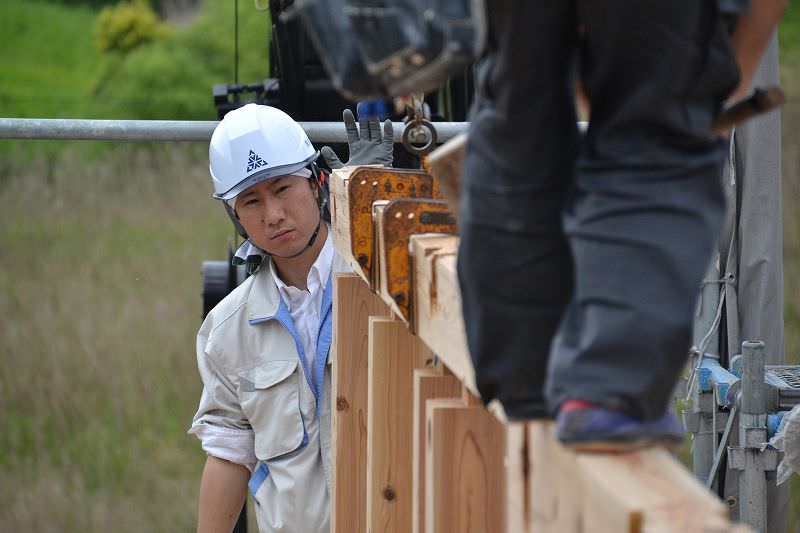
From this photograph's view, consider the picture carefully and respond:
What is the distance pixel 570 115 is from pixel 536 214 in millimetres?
121

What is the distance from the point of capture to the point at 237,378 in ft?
10.9

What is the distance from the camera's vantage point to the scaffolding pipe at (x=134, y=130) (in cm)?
401

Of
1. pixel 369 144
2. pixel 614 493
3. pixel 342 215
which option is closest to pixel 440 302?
pixel 614 493

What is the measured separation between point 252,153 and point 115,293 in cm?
668

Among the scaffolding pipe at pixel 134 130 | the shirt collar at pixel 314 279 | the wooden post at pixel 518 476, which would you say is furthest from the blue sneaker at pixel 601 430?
the scaffolding pipe at pixel 134 130

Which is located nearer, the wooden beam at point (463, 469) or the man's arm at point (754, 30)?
the man's arm at point (754, 30)

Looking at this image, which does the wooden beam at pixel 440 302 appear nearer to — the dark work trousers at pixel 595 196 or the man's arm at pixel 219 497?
the dark work trousers at pixel 595 196

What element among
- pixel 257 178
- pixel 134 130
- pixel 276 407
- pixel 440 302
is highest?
pixel 134 130

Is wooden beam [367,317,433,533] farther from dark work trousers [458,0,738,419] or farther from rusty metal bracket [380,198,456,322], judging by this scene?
dark work trousers [458,0,738,419]

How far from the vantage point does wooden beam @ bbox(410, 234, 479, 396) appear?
169cm

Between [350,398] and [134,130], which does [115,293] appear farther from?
[350,398]

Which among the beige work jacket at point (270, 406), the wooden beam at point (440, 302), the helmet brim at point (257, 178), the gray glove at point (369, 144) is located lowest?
the beige work jacket at point (270, 406)

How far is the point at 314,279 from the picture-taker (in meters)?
3.40

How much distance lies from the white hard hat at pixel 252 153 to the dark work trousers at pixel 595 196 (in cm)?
197
